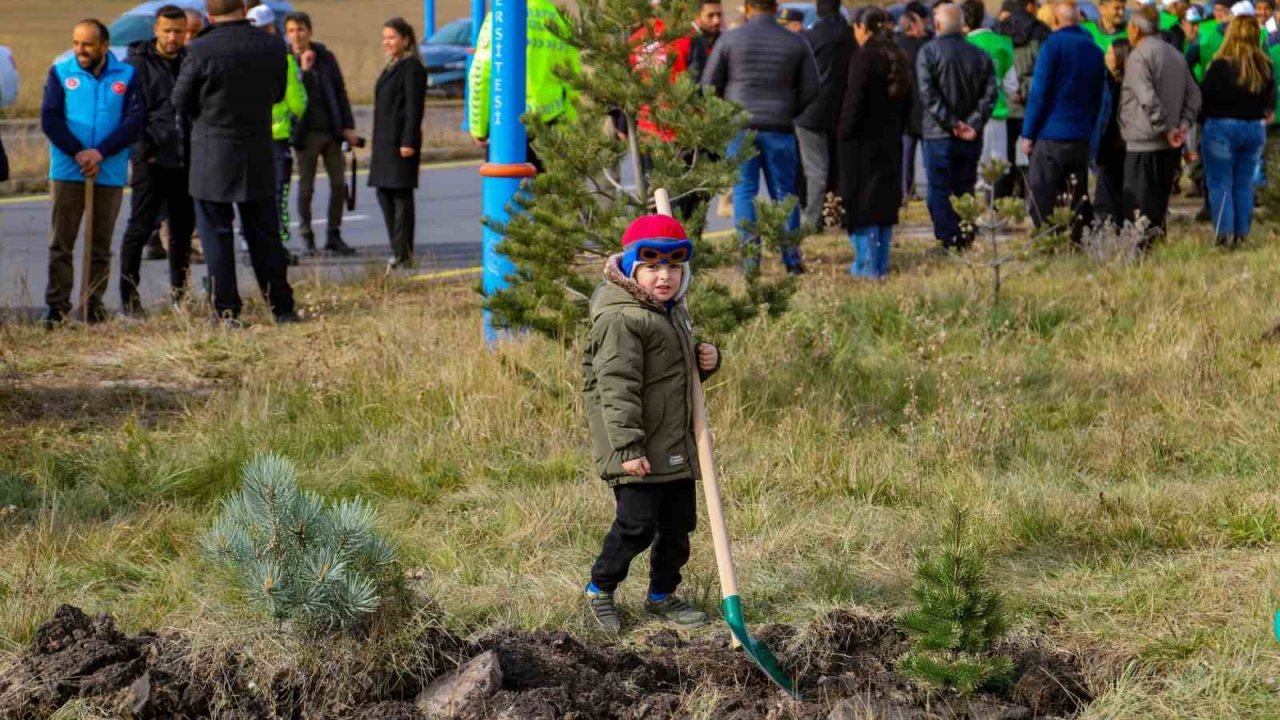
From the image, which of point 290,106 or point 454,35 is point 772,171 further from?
point 454,35

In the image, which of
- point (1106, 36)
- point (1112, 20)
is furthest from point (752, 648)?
point (1106, 36)

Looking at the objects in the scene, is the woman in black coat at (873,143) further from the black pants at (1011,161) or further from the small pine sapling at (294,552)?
the small pine sapling at (294,552)

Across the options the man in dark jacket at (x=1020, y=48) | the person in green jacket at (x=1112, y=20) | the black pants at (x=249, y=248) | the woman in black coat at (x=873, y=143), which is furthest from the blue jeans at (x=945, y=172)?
the black pants at (x=249, y=248)

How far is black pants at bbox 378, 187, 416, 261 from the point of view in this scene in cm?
1161

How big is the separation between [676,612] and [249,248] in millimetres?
5212

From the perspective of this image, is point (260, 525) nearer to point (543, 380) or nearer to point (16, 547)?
point (16, 547)

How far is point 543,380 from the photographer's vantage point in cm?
706

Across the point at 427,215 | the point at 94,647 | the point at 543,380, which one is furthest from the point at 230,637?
the point at 427,215

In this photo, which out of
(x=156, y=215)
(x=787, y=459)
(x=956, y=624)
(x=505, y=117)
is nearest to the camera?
(x=956, y=624)

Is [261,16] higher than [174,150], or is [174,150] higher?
[261,16]

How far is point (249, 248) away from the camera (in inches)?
370

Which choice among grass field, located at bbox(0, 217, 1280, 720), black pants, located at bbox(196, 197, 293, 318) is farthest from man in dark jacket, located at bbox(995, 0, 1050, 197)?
black pants, located at bbox(196, 197, 293, 318)

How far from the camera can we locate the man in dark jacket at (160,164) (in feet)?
31.9

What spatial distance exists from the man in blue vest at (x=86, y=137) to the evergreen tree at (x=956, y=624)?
617cm
